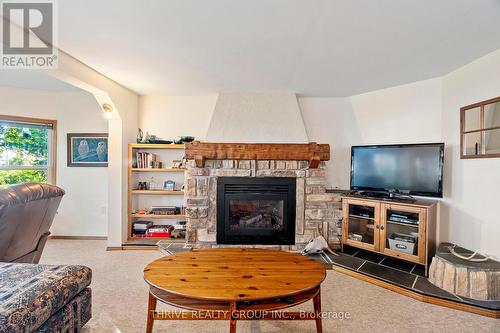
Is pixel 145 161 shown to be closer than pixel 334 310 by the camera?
No

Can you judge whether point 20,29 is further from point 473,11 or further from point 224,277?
point 473,11

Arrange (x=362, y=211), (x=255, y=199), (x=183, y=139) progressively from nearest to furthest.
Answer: (x=362, y=211)
(x=255, y=199)
(x=183, y=139)

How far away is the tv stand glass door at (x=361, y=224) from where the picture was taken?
323 centimetres

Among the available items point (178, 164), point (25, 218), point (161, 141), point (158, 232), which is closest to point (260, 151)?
point (178, 164)

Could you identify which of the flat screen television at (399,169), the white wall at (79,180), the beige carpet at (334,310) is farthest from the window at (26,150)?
the flat screen television at (399,169)

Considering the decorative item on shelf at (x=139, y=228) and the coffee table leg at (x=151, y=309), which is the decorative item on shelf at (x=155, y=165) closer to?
the decorative item on shelf at (x=139, y=228)

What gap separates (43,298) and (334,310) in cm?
212

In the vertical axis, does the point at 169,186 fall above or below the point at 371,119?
below

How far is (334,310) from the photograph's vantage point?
2.24 metres

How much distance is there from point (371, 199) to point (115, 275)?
3180 mm

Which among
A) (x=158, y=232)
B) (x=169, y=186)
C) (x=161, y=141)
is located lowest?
(x=158, y=232)

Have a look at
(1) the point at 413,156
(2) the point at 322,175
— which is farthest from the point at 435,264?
(2) the point at 322,175

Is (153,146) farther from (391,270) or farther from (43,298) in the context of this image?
(391,270)

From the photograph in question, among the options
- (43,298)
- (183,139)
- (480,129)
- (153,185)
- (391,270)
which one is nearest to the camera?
(43,298)
